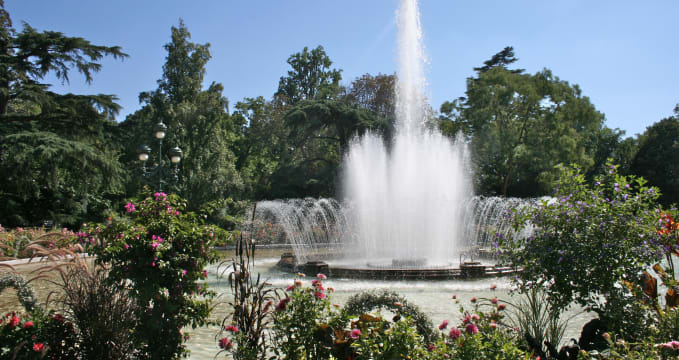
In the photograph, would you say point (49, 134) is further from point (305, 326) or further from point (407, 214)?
point (305, 326)

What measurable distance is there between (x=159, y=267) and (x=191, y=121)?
25.4 m

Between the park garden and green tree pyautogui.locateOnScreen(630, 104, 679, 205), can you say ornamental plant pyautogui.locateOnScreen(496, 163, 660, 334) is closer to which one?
the park garden

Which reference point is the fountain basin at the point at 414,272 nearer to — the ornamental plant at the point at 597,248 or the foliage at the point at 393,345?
the ornamental plant at the point at 597,248

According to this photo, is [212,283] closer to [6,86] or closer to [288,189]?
[6,86]

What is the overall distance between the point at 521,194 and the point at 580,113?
27.4 ft

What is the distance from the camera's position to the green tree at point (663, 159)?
35.0m

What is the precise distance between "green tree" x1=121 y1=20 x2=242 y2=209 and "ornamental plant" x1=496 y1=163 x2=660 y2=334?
24043mm

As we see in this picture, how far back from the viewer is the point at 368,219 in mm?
14719

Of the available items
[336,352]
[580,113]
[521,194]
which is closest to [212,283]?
[336,352]

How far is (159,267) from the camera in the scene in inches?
130

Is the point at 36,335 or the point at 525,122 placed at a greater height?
the point at 525,122

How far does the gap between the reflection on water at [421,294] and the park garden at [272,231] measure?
26cm

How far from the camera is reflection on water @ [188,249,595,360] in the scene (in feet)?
18.7

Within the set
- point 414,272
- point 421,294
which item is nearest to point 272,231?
point 414,272
